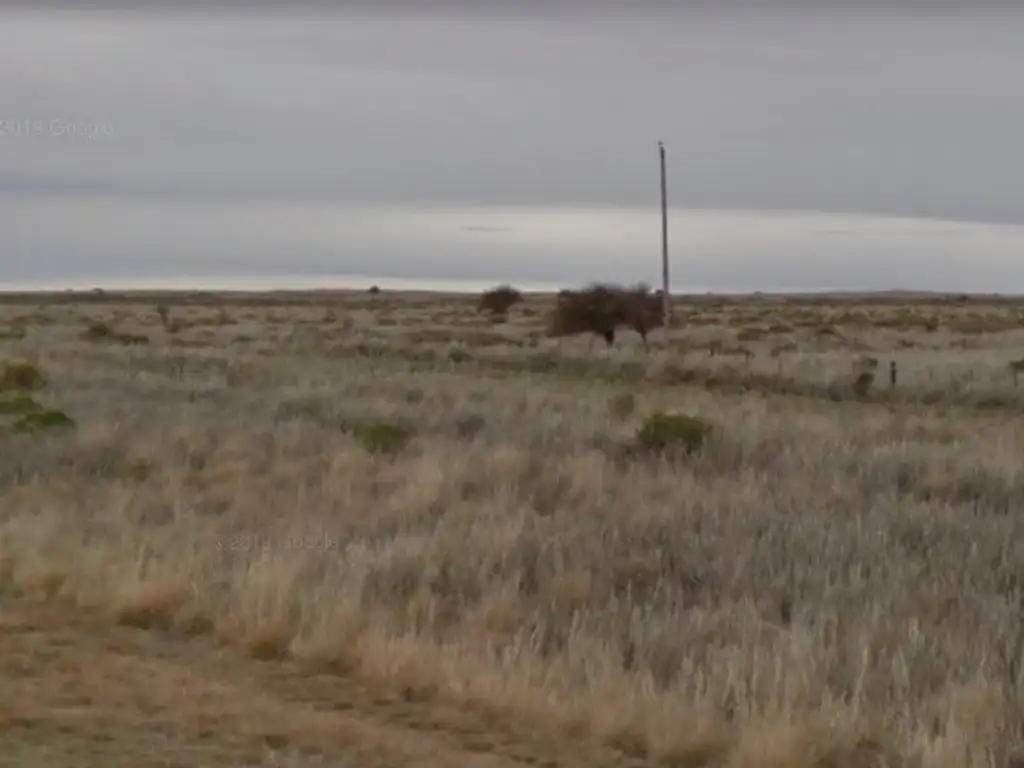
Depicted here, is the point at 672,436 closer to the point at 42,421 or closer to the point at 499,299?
the point at 42,421

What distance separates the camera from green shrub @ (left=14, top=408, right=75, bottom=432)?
17062 mm

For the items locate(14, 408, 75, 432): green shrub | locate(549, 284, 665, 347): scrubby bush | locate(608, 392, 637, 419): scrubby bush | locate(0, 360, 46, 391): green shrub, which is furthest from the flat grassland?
locate(549, 284, 665, 347): scrubby bush

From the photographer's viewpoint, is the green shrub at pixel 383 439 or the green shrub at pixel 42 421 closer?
the green shrub at pixel 383 439

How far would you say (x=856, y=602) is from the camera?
30.1 ft

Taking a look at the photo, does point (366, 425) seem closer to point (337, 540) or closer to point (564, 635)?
point (337, 540)

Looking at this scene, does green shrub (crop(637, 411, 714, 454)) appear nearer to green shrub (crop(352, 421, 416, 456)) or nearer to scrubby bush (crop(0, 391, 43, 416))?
green shrub (crop(352, 421, 416, 456))

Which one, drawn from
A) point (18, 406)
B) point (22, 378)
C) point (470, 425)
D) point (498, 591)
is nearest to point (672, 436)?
point (470, 425)

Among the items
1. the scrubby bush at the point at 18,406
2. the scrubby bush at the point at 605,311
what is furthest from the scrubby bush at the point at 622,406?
the scrubby bush at the point at 605,311

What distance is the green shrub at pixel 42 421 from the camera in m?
17.1

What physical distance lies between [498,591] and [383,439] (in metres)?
7.60

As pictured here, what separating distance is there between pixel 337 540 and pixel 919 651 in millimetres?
4761

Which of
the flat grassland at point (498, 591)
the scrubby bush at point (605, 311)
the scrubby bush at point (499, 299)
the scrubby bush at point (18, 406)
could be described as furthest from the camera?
the scrubby bush at point (499, 299)

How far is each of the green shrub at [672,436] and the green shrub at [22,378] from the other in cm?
1156

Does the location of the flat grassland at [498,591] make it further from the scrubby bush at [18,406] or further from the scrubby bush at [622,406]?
the scrubby bush at [622,406]
